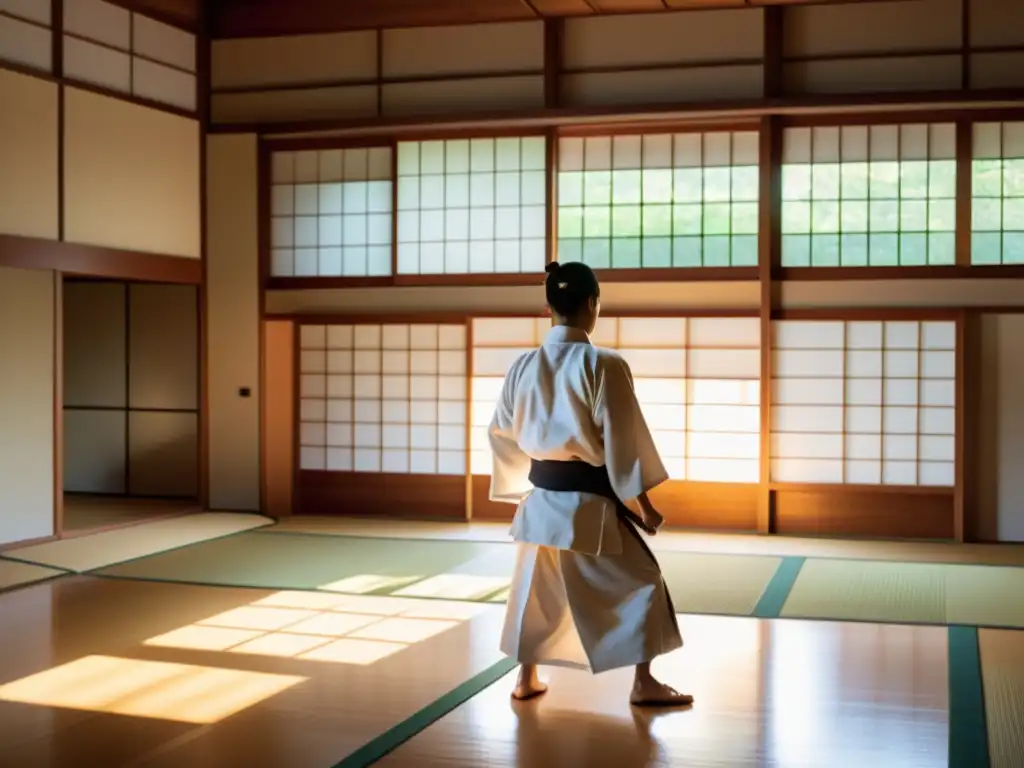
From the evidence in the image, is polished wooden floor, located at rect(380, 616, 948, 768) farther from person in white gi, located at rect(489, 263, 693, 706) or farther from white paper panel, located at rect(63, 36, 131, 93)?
white paper panel, located at rect(63, 36, 131, 93)

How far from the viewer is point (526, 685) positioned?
3.71 m

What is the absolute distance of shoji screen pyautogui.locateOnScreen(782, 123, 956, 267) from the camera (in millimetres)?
7066

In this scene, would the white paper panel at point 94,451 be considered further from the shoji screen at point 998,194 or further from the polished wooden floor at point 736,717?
the shoji screen at point 998,194

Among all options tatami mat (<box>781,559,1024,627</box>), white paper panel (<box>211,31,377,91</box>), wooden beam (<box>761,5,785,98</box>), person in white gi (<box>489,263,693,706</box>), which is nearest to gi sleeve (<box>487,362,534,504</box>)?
person in white gi (<box>489,263,693,706</box>)

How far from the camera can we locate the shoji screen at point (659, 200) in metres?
7.35

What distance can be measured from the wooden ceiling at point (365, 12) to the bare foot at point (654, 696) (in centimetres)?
442

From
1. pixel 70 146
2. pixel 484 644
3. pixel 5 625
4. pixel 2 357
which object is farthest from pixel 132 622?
pixel 70 146

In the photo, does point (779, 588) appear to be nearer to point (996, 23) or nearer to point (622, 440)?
point (622, 440)

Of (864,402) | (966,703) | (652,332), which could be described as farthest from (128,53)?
(966,703)

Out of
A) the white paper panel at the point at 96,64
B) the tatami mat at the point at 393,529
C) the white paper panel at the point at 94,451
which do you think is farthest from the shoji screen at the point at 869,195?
the white paper panel at the point at 94,451

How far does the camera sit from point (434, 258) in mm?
7906

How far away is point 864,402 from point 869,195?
117 cm

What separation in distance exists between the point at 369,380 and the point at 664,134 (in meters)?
2.38

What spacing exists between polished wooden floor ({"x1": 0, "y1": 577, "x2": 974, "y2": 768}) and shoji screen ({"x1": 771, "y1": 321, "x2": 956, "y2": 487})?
2.50 metres
